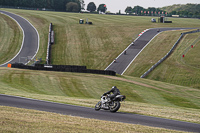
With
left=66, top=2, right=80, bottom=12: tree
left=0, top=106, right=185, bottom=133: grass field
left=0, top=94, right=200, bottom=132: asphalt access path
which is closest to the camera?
left=0, top=106, right=185, bottom=133: grass field

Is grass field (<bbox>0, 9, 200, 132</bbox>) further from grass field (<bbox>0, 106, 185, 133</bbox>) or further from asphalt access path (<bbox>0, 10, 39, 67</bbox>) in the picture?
asphalt access path (<bbox>0, 10, 39, 67</bbox>)

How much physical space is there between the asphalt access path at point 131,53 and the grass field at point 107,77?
1.49 meters

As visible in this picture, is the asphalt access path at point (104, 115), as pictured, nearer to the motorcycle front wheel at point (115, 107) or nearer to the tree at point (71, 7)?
the motorcycle front wheel at point (115, 107)

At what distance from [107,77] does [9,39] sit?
41.8m

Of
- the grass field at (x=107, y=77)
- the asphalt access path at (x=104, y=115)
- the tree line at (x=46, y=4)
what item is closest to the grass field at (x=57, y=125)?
the asphalt access path at (x=104, y=115)

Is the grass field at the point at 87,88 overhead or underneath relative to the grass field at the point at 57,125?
underneath

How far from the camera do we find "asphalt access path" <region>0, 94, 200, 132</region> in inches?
577

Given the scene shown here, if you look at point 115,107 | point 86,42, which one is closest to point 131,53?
point 86,42

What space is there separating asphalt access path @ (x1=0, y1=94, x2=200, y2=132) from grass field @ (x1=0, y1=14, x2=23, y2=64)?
4433 centimetres

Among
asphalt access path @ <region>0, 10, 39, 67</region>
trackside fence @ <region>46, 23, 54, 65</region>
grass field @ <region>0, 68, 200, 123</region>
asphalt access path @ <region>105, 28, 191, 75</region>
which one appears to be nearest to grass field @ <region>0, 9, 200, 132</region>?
grass field @ <region>0, 68, 200, 123</region>

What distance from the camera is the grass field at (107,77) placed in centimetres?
2441

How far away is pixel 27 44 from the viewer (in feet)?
237

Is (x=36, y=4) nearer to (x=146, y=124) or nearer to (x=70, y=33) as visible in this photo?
(x=70, y=33)

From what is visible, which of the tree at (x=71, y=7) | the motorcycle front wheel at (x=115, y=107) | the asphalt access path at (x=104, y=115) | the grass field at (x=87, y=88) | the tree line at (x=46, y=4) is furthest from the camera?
the tree at (x=71, y=7)
